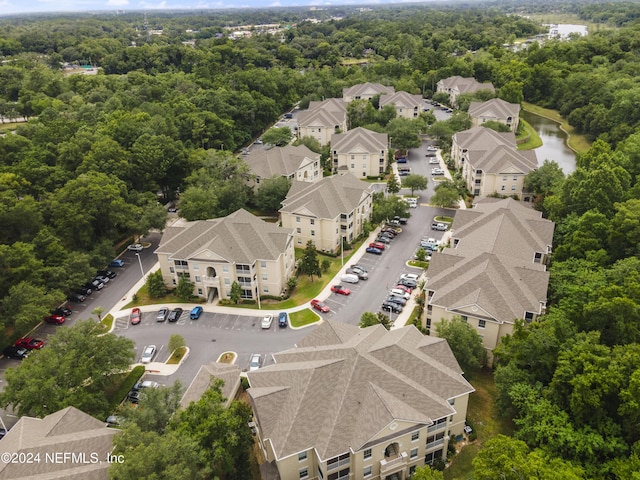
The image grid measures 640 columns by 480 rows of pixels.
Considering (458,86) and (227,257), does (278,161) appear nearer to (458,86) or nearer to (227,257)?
(227,257)

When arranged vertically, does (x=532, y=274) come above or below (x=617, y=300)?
below

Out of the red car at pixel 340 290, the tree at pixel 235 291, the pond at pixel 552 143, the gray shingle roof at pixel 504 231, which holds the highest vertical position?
the gray shingle roof at pixel 504 231

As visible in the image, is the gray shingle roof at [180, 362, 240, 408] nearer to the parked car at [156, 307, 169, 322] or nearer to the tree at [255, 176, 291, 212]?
the parked car at [156, 307, 169, 322]

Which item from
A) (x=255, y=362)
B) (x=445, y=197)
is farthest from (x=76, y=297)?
(x=445, y=197)

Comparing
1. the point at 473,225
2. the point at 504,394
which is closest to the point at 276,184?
the point at 473,225

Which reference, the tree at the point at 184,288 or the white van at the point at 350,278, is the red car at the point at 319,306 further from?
the tree at the point at 184,288

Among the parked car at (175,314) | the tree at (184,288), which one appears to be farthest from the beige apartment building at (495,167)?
the parked car at (175,314)

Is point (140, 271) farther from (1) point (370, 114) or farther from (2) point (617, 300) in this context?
(1) point (370, 114)
